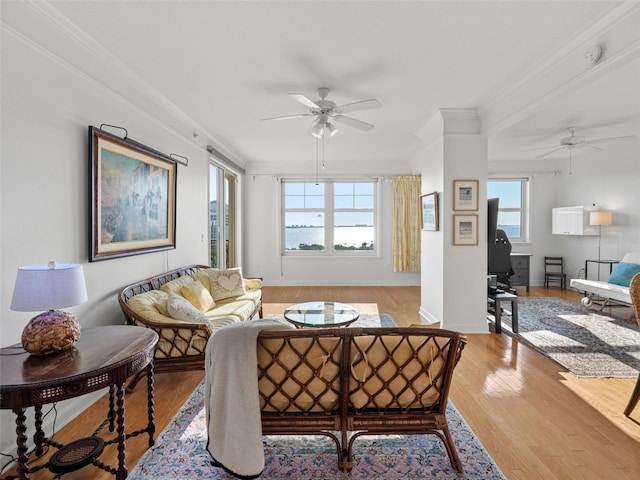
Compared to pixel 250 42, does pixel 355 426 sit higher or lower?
lower

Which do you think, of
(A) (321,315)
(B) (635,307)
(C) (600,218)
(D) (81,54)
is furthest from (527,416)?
(C) (600,218)

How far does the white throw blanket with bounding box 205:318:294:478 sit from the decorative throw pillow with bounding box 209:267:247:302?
2423mm

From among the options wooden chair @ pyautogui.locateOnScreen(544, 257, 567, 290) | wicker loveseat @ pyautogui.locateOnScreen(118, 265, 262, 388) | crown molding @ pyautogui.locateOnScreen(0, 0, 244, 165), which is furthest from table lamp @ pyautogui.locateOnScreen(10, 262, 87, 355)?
wooden chair @ pyautogui.locateOnScreen(544, 257, 567, 290)

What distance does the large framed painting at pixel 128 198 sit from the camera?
2.54 meters

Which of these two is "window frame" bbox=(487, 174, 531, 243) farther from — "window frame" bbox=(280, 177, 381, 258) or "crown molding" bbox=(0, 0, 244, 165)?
"crown molding" bbox=(0, 0, 244, 165)

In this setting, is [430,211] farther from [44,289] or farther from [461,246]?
[44,289]

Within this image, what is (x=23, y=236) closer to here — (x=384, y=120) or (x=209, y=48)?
(x=209, y=48)

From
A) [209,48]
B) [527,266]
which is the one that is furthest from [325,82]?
[527,266]

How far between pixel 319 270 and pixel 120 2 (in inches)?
228

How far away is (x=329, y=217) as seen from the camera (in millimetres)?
7293

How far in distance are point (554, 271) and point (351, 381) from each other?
23.6ft

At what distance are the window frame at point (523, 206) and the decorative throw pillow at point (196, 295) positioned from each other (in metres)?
6.27

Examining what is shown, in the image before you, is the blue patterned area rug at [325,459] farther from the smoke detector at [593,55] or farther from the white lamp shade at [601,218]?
the white lamp shade at [601,218]

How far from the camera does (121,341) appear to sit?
1.83m
